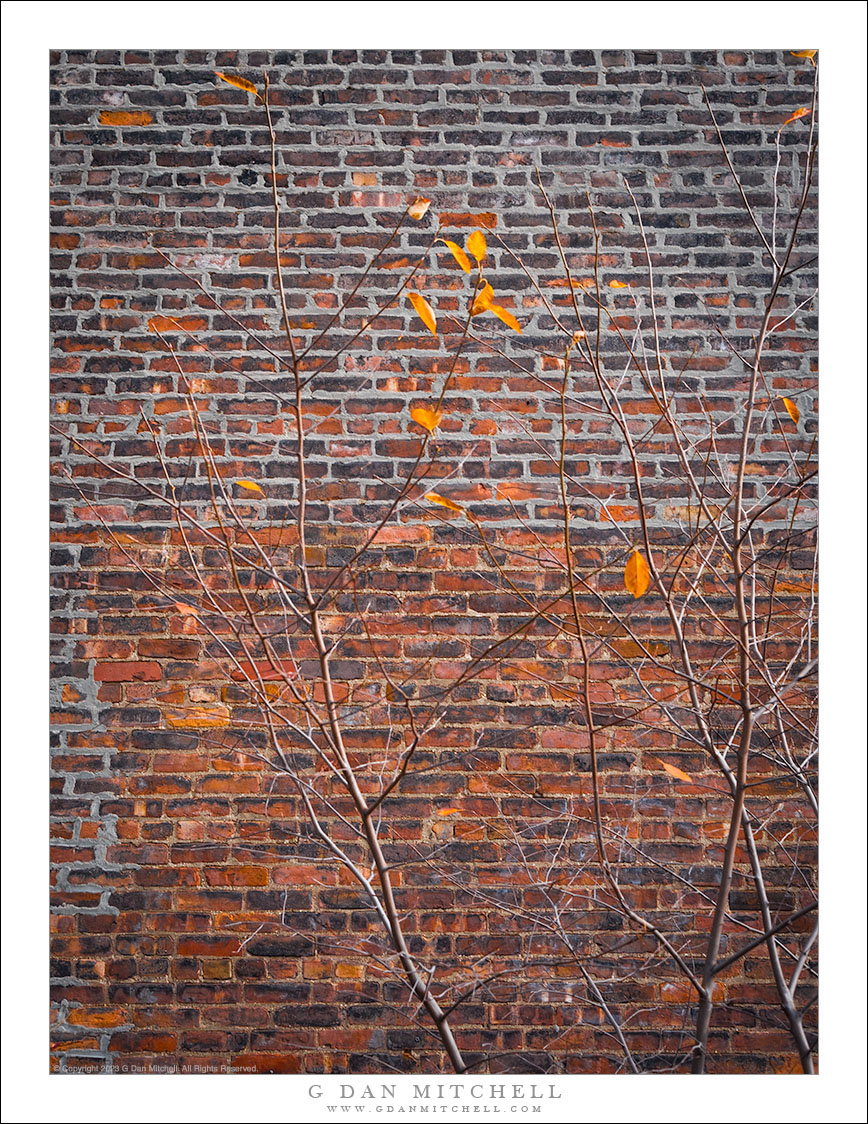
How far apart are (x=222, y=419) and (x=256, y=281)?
1.02 feet

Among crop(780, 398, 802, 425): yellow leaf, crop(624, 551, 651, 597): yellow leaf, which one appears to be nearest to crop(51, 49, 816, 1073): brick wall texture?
crop(780, 398, 802, 425): yellow leaf

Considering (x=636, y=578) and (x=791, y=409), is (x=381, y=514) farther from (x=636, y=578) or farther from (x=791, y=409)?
(x=791, y=409)

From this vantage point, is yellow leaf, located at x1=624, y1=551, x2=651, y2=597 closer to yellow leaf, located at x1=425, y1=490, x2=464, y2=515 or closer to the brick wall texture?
yellow leaf, located at x1=425, y1=490, x2=464, y2=515

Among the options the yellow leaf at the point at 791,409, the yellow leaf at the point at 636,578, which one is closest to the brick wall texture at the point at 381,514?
the yellow leaf at the point at 791,409

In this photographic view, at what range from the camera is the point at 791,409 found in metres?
1.65

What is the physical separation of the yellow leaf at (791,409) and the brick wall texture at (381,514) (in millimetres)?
47

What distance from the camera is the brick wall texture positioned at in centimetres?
161

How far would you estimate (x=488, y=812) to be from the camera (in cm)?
165

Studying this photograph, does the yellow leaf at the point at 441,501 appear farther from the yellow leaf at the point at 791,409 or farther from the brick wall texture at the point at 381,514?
the yellow leaf at the point at 791,409

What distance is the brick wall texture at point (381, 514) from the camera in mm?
1612

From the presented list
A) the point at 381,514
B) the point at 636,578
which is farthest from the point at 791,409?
the point at 381,514

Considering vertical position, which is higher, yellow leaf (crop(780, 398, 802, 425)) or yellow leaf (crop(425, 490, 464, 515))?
yellow leaf (crop(780, 398, 802, 425))

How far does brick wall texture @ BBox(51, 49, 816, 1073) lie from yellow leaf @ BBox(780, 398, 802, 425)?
0.15ft
